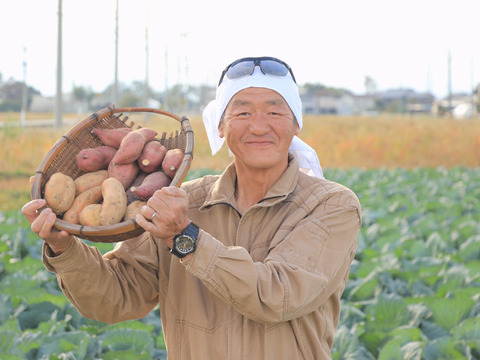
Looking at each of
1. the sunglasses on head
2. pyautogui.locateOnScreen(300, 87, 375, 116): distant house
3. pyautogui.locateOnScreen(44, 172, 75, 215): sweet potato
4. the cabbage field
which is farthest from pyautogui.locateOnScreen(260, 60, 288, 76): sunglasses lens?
pyautogui.locateOnScreen(300, 87, 375, 116): distant house

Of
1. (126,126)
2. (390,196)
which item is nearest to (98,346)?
(126,126)

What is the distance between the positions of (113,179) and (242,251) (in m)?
0.49

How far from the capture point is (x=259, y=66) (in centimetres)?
213

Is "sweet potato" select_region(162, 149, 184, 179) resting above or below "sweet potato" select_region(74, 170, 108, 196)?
above

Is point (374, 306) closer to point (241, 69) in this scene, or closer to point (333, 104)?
point (241, 69)

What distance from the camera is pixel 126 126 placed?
7.55 ft

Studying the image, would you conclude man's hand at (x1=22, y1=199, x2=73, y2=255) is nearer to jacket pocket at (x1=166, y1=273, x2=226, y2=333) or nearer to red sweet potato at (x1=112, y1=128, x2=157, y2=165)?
red sweet potato at (x1=112, y1=128, x2=157, y2=165)

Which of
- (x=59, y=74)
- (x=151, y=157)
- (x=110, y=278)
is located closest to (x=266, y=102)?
(x=151, y=157)

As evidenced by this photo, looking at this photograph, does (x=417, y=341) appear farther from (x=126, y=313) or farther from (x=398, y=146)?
(x=398, y=146)

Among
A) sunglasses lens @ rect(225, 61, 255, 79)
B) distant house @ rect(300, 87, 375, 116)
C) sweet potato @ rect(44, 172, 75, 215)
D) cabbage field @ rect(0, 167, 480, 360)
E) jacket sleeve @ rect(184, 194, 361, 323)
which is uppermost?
distant house @ rect(300, 87, 375, 116)

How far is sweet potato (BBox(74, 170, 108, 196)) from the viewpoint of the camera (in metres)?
2.01

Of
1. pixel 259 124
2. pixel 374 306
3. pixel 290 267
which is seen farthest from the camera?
pixel 374 306

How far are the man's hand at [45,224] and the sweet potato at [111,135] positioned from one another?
1.30ft

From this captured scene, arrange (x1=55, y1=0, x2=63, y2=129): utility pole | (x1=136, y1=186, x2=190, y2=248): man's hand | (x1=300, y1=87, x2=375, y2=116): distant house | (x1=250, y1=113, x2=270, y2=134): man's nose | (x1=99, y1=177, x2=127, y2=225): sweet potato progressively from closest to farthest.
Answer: (x1=136, y1=186, x2=190, y2=248): man's hand, (x1=99, y1=177, x2=127, y2=225): sweet potato, (x1=250, y1=113, x2=270, y2=134): man's nose, (x1=55, y1=0, x2=63, y2=129): utility pole, (x1=300, y1=87, x2=375, y2=116): distant house
